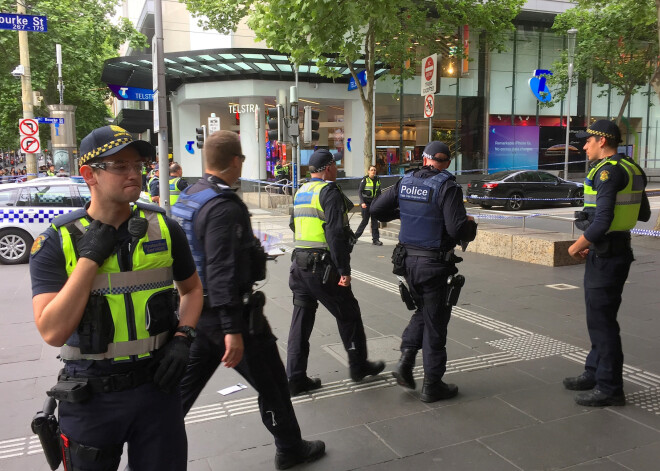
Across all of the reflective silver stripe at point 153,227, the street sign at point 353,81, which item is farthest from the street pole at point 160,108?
the street sign at point 353,81

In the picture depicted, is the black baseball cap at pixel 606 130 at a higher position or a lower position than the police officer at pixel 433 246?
higher

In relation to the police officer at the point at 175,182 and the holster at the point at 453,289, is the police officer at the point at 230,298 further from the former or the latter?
the police officer at the point at 175,182

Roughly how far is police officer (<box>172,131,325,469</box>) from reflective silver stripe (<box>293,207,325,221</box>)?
4.40 feet

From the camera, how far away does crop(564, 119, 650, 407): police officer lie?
401 centimetres

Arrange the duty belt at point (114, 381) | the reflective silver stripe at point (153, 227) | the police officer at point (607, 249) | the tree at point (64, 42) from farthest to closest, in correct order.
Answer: the tree at point (64, 42)
the police officer at point (607, 249)
the reflective silver stripe at point (153, 227)
the duty belt at point (114, 381)

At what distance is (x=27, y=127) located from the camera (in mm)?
17094

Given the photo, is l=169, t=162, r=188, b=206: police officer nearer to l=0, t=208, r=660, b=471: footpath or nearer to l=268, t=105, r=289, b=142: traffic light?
l=268, t=105, r=289, b=142: traffic light

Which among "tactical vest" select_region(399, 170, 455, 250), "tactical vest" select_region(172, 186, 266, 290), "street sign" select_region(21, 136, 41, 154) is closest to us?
"tactical vest" select_region(172, 186, 266, 290)

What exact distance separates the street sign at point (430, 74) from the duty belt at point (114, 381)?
10.3 metres

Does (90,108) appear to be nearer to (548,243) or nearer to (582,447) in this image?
(548,243)

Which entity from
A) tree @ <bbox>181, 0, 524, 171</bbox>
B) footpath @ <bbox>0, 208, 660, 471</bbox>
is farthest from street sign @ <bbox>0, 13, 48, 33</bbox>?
footpath @ <bbox>0, 208, 660, 471</bbox>

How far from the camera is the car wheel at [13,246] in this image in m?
10.7

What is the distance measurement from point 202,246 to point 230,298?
0.39 m

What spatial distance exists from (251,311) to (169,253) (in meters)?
0.93
